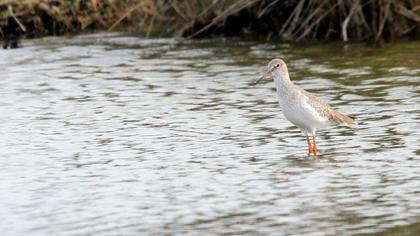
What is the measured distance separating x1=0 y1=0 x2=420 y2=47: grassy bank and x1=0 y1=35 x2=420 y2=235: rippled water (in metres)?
0.68

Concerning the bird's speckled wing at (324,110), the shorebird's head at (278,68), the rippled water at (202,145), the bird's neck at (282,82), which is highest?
the shorebird's head at (278,68)

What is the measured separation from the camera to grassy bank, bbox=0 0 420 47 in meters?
19.1

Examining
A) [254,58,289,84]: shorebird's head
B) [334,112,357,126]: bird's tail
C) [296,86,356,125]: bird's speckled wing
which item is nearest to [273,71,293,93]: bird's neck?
[254,58,289,84]: shorebird's head

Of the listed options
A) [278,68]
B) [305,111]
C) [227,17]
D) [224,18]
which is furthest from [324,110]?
[227,17]

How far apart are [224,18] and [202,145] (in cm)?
893

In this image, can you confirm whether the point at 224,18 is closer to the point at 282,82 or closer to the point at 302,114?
the point at 282,82

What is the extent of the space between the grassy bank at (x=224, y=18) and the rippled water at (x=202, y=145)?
675 mm

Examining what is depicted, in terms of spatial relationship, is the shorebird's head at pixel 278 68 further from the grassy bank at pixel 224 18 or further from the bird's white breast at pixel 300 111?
the grassy bank at pixel 224 18

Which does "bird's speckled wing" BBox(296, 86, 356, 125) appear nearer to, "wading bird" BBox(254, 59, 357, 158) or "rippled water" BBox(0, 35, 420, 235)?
"wading bird" BBox(254, 59, 357, 158)

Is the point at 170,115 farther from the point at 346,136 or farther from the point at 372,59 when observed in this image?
the point at 372,59

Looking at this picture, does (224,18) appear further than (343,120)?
Yes

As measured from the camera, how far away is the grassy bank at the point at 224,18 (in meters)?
19.1

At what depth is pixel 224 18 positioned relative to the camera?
2059cm

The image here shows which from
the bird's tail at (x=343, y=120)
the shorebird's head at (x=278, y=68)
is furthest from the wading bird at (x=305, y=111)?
the shorebird's head at (x=278, y=68)
